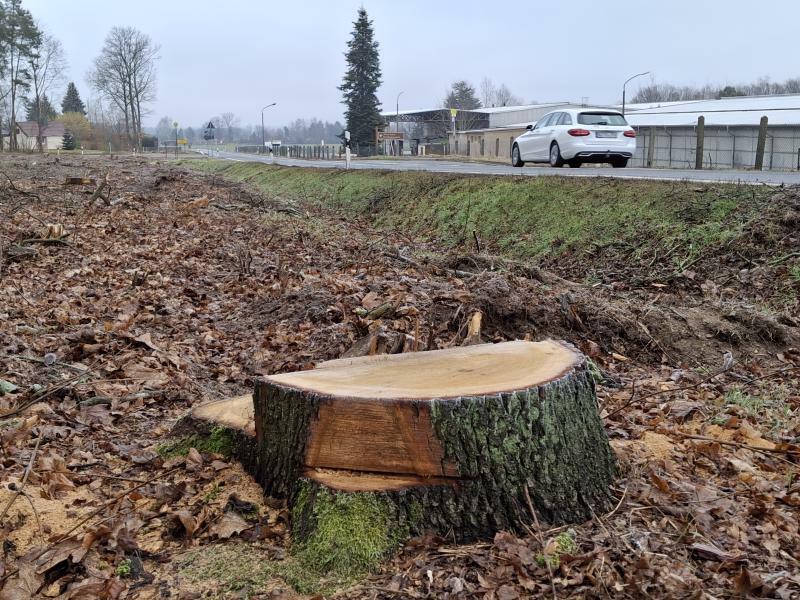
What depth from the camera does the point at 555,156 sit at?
17.5 metres

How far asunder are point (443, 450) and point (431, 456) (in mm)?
56

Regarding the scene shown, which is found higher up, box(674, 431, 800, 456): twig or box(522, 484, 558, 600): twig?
box(522, 484, 558, 600): twig

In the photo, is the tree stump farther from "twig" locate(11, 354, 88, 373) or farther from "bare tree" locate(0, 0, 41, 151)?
"bare tree" locate(0, 0, 41, 151)

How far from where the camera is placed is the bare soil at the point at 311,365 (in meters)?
2.69

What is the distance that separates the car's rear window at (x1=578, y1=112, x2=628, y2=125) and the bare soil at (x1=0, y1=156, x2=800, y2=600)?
7332 millimetres

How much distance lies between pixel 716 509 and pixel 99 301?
616cm

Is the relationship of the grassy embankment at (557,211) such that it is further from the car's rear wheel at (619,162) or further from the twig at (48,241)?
the twig at (48,241)

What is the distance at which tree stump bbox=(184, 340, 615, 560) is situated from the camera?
9.37 ft

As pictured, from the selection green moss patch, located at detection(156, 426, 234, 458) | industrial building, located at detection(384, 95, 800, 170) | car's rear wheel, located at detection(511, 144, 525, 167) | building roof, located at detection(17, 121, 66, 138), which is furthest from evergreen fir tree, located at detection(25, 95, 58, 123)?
green moss patch, located at detection(156, 426, 234, 458)

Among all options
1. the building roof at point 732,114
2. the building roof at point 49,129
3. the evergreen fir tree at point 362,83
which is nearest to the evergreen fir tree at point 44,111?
→ the building roof at point 49,129

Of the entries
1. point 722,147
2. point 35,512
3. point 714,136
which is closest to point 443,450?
point 35,512

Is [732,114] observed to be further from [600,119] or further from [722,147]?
[600,119]

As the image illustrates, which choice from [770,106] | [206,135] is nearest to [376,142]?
[206,135]

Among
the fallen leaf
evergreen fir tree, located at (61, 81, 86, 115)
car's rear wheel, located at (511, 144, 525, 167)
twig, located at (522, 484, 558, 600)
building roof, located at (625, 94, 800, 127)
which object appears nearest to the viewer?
twig, located at (522, 484, 558, 600)
